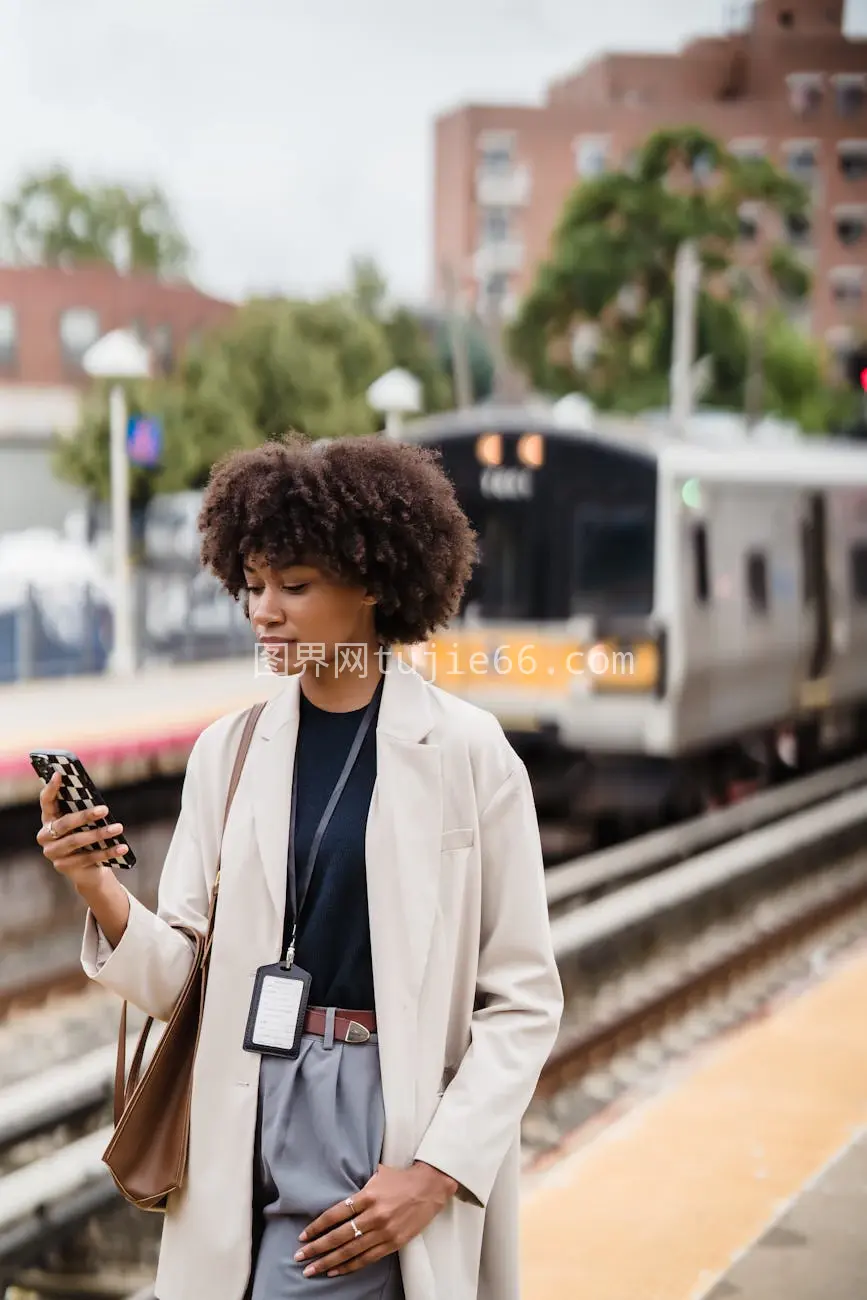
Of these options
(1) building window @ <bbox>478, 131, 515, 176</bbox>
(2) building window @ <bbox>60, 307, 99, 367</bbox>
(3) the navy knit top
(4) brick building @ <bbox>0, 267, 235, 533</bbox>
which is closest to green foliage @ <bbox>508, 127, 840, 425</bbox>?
(4) brick building @ <bbox>0, 267, 235, 533</bbox>

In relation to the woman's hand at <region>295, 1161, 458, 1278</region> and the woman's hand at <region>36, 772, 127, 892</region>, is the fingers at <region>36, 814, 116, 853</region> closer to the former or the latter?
the woman's hand at <region>36, 772, 127, 892</region>

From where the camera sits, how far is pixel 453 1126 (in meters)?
2.32

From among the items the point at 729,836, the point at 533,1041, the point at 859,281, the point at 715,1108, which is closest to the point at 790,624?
the point at 729,836

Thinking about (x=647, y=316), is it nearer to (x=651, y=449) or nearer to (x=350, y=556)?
(x=651, y=449)

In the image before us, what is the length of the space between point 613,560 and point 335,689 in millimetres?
9536

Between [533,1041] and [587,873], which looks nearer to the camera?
[533,1041]

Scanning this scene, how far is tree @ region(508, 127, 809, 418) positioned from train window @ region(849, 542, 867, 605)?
21427 mm

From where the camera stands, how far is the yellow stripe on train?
1173cm

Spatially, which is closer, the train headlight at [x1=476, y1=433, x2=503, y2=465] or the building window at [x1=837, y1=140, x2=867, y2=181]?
the train headlight at [x1=476, y1=433, x2=503, y2=465]

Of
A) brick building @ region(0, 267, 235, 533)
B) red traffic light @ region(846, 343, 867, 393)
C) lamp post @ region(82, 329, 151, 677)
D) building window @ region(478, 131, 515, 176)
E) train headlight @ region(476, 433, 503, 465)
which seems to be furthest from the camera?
building window @ region(478, 131, 515, 176)

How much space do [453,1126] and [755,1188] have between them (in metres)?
2.78

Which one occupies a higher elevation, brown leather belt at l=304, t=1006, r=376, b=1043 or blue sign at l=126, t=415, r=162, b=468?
blue sign at l=126, t=415, r=162, b=468

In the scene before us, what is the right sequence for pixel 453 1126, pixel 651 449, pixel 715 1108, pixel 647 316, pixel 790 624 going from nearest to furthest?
pixel 453 1126, pixel 715 1108, pixel 651 449, pixel 790 624, pixel 647 316

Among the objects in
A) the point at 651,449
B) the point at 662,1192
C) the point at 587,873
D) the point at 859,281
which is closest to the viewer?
the point at 662,1192
